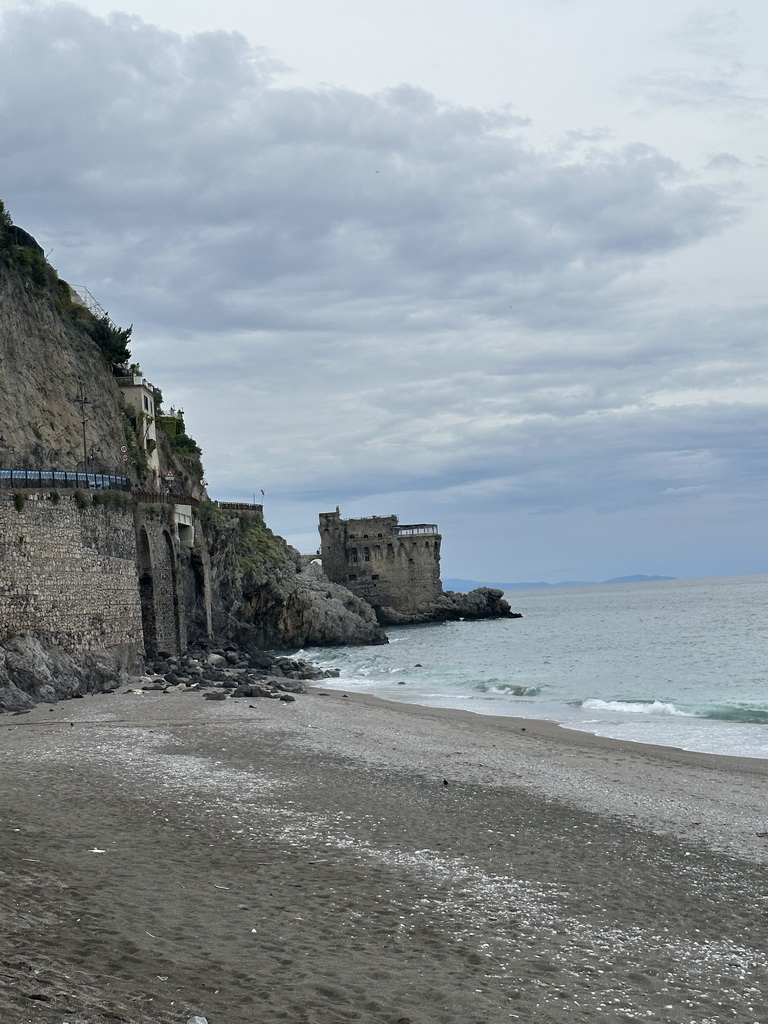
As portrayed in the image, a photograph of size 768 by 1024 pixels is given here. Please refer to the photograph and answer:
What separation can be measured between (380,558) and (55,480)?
209 ft

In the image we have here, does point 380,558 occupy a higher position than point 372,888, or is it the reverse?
point 380,558

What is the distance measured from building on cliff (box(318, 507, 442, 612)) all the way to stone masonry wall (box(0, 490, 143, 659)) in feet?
193

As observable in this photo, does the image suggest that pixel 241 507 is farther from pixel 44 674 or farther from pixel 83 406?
pixel 44 674

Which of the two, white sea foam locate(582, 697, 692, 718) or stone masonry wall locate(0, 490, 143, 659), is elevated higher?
stone masonry wall locate(0, 490, 143, 659)

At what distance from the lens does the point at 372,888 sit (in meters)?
9.84

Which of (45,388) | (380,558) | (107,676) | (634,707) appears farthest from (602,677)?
(380,558)

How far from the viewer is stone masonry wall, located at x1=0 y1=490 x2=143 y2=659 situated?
28.2 meters

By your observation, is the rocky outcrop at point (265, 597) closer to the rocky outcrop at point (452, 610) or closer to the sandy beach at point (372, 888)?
the rocky outcrop at point (452, 610)

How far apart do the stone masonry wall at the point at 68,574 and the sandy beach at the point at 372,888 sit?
35.3 feet

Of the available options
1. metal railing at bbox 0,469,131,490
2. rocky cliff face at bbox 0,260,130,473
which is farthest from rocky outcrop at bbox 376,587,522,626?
metal railing at bbox 0,469,131,490

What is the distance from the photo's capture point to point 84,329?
50.4 m

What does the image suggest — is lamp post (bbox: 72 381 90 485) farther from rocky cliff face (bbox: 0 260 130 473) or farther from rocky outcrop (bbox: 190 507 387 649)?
rocky outcrop (bbox: 190 507 387 649)

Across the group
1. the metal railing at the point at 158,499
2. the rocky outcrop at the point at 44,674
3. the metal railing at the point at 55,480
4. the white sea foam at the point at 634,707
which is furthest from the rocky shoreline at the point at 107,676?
the white sea foam at the point at 634,707

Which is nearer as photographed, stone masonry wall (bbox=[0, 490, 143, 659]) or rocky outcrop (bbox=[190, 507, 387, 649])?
stone masonry wall (bbox=[0, 490, 143, 659])
